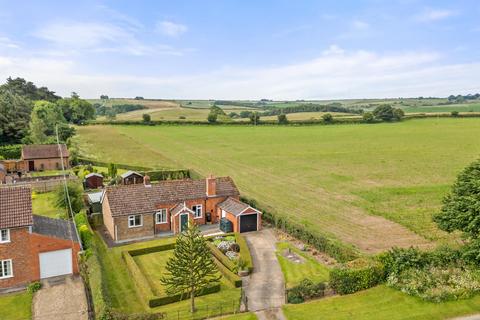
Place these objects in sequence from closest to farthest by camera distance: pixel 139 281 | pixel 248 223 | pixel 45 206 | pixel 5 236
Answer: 1. pixel 5 236
2. pixel 139 281
3. pixel 248 223
4. pixel 45 206

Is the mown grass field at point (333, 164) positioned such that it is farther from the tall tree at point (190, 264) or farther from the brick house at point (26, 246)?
the brick house at point (26, 246)

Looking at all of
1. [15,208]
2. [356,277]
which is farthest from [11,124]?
[356,277]

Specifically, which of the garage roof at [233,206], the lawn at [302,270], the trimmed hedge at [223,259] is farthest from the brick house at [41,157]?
the lawn at [302,270]

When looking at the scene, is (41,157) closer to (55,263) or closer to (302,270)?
(55,263)

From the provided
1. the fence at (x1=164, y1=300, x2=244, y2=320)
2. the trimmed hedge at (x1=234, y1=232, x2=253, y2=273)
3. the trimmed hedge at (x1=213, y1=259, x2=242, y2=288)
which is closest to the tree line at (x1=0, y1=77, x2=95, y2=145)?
the trimmed hedge at (x1=234, y1=232, x2=253, y2=273)

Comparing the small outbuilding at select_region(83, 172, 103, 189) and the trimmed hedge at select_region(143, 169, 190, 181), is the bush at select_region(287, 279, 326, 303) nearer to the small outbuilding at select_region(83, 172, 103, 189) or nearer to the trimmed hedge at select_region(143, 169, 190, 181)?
the trimmed hedge at select_region(143, 169, 190, 181)

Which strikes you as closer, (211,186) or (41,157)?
(211,186)
